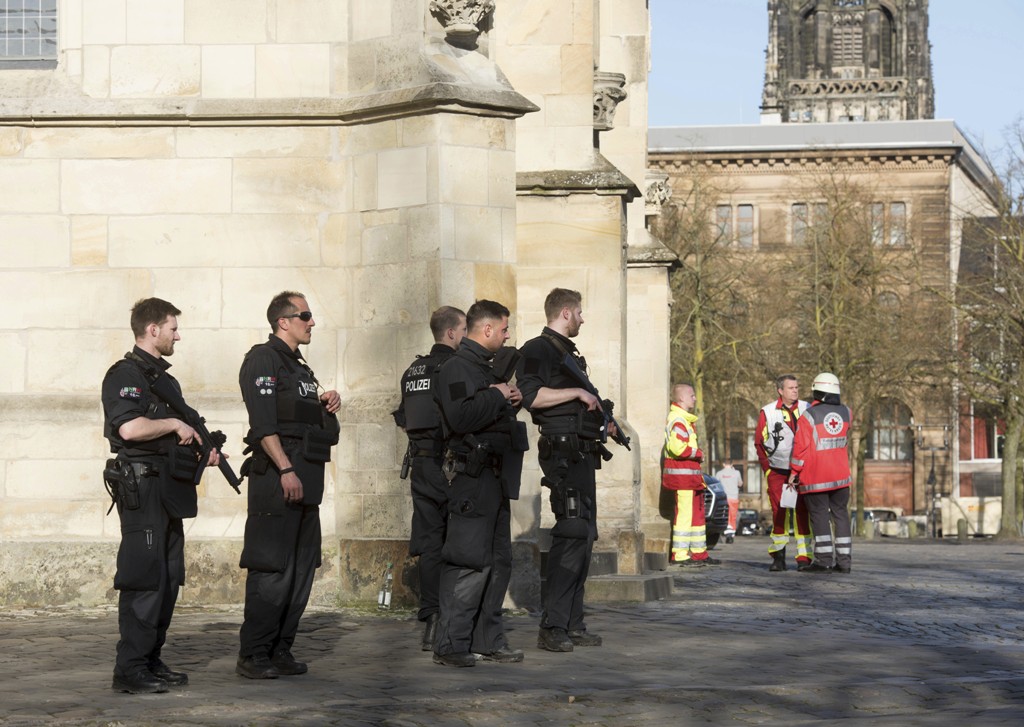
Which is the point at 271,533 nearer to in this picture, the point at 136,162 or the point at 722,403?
the point at 136,162

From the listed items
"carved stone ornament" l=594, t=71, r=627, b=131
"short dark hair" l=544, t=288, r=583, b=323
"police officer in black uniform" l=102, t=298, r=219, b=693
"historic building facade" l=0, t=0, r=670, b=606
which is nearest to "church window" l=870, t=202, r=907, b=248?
"carved stone ornament" l=594, t=71, r=627, b=131

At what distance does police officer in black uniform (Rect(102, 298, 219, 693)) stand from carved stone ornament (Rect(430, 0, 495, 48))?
176 inches

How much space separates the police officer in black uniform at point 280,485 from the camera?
9359mm

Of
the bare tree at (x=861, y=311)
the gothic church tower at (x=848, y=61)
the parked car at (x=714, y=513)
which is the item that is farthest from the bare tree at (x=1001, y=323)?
the gothic church tower at (x=848, y=61)

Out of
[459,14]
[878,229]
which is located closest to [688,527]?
[459,14]

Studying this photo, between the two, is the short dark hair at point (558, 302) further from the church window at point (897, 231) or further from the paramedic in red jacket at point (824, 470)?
the church window at point (897, 231)

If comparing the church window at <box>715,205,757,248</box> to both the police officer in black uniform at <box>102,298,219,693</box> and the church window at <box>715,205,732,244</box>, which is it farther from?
the police officer in black uniform at <box>102,298,219,693</box>

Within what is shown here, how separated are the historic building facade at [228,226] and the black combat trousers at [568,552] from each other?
2108 millimetres

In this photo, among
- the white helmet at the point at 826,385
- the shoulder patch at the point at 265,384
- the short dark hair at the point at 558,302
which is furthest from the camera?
the white helmet at the point at 826,385

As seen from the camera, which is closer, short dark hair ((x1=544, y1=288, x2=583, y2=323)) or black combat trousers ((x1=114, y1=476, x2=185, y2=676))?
black combat trousers ((x1=114, y1=476, x2=185, y2=676))

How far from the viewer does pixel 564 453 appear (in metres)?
10.7

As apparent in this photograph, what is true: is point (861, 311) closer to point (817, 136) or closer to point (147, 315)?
point (817, 136)

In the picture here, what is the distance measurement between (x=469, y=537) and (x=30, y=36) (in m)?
6.15

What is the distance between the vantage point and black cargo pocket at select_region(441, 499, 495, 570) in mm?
9922
